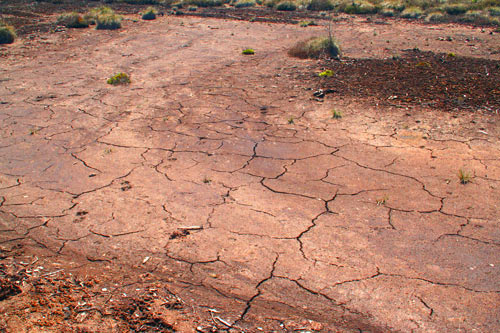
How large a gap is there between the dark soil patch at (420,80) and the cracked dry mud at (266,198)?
522 mm

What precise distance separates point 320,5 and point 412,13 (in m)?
5.91

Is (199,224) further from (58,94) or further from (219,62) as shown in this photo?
(219,62)

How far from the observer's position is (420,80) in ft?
30.5

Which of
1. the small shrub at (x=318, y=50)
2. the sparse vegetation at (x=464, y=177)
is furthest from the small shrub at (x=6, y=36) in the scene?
the sparse vegetation at (x=464, y=177)

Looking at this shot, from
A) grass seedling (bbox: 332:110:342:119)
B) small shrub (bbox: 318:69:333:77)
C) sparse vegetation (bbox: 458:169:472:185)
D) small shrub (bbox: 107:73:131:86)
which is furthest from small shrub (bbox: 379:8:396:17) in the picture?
sparse vegetation (bbox: 458:169:472:185)

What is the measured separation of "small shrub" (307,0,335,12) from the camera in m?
26.8

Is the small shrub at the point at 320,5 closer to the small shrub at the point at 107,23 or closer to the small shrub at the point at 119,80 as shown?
the small shrub at the point at 107,23

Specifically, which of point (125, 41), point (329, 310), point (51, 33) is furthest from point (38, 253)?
point (51, 33)

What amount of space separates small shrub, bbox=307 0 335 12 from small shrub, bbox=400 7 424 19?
4679 mm

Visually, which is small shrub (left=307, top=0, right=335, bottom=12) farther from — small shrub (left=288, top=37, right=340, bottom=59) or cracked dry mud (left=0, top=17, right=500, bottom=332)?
cracked dry mud (left=0, top=17, right=500, bottom=332)

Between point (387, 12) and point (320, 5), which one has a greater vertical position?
point (320, 5)

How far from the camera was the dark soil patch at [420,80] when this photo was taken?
26.7 ft

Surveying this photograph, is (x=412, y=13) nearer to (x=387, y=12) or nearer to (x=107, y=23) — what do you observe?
(x=387, y=12)

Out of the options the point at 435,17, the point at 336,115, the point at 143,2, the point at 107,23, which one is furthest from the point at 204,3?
the point at 336,115
